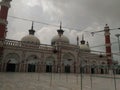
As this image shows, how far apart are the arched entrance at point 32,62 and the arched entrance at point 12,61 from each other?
8.35 ft

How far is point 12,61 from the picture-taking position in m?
25.3

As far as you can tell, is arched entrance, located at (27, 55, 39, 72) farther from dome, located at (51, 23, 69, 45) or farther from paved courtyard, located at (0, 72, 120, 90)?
paved courtyard, located at (0, 72, 120, 90)

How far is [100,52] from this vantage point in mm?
38906

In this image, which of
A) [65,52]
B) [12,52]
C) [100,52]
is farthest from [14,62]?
[100,52]

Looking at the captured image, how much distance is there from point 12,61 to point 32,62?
4.03 meters

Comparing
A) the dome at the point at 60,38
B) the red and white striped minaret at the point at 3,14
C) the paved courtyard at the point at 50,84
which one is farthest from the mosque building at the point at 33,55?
the paved courtyard at the point at 50,84

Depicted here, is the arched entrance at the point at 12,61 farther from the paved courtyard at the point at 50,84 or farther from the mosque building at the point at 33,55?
the paved courtyard at the point at 50,84

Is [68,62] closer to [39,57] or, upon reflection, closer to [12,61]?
[39,57]

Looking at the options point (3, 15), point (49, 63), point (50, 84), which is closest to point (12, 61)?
point (49, 63)

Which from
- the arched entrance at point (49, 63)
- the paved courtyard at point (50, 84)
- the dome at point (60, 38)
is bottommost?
the paved courtyard at point (50, 84)

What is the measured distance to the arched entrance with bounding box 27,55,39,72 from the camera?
26975 mm

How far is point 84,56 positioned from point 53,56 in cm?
1039

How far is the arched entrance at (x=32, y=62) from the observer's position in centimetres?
2698

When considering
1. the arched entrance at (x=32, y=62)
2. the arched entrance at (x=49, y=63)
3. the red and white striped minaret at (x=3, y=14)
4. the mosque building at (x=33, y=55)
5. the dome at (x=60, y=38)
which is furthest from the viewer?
the dome at (x=60, y=38)
